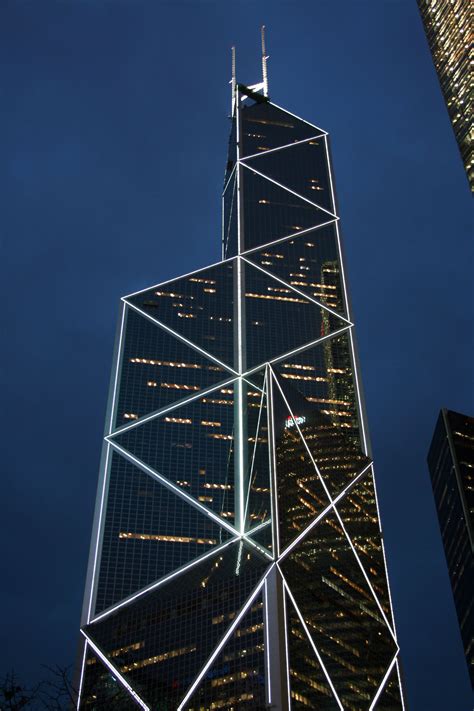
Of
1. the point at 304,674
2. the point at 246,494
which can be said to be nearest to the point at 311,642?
the point at 304,674

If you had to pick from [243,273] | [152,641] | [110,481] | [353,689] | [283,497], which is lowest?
[353,689]

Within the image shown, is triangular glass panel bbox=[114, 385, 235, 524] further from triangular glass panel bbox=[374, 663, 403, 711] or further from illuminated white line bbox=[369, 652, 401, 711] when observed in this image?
triangular glass panel bbox=[374, 663, 403, 711]

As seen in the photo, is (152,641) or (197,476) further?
(197,476)

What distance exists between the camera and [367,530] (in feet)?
237

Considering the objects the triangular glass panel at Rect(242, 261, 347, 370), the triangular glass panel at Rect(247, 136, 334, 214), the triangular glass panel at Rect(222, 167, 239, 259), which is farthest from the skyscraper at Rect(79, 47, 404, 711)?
the triangular glass panel at Rect(222, 167, 239, 259)

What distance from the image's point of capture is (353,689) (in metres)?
58.8

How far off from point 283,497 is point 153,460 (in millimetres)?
17446

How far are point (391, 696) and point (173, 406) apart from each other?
119ft

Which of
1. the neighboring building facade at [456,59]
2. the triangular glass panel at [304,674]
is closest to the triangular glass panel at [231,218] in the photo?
the neighboring building facade at [456,59]

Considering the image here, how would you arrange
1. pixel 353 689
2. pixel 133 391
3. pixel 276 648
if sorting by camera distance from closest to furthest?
1. pixel 276 648
2. pixel 353 689
3. pixel 133 391

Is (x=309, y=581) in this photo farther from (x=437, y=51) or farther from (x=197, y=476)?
(x=437, y=51)

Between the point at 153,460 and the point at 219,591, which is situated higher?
the point at 153,460

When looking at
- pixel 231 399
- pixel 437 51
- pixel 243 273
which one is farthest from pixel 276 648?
pixel 437 51

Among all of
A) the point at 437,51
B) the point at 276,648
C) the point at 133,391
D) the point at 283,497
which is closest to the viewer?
the point at 276,648
